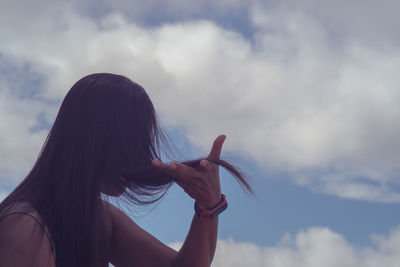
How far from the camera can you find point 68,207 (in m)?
3.23

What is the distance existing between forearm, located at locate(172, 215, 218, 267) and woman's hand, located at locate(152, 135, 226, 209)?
0.60ft

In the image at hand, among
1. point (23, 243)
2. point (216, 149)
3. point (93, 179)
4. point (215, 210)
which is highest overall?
point (216, 149)

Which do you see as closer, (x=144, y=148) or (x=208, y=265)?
(x=144, y=148)

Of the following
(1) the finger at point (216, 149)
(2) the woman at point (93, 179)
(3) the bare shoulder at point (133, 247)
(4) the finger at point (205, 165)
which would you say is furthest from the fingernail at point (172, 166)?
(3) the bare shoulder at point (133, 247)

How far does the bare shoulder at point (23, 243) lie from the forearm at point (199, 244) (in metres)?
1.12

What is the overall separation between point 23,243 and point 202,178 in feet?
3.81

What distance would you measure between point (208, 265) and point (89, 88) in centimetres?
162

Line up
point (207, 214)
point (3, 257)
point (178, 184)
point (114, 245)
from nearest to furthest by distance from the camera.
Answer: point (3, 257) < point (178, 184) < point (207, 214) < point (114, 245)

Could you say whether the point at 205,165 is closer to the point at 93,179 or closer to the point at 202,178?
the point at 202,178

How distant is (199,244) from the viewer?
3760 mm

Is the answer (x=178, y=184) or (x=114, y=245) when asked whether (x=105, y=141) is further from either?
(x=114, y=245)

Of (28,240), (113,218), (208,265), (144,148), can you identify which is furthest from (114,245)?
(28,240)

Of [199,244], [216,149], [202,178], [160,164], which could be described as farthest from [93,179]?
[199,244]

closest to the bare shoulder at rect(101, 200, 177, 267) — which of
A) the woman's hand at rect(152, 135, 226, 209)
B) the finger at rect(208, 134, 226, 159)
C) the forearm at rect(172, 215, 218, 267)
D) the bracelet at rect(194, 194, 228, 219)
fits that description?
the forearm at rect(172, 215, 218, 267)
